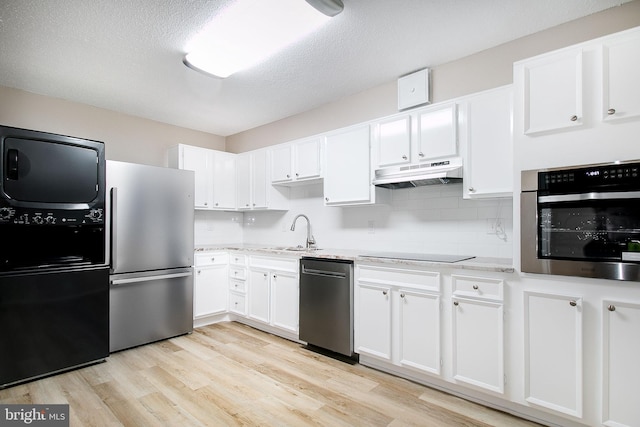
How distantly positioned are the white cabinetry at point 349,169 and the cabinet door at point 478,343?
130cm

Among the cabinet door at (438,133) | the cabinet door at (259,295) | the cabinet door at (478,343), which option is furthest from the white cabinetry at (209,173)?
the cabinet door at (478,343)

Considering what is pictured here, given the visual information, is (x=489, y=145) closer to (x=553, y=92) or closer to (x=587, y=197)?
(x=553, y=92)

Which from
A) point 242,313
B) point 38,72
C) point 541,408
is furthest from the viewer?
point 242,313

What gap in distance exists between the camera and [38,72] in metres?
2.98

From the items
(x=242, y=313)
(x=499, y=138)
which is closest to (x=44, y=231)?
(x=242, y=313)

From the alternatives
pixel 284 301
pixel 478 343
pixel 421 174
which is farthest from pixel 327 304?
pixel 421 174

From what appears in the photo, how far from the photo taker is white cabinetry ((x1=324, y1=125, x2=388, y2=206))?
3150 mm

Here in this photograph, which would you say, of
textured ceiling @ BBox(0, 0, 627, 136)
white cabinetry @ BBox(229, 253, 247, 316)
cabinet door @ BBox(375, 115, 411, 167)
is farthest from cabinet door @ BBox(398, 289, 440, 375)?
white cabinetry @ BBox(229, 253, 247, 316)

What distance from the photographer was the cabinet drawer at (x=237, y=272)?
3.95 meters

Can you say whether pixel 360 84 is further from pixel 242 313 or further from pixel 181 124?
pixel 242 313

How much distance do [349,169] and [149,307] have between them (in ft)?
8.00

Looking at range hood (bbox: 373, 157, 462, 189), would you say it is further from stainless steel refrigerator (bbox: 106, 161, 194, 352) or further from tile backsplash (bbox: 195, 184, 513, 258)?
stainless steel refrigerator (bbox: 106, 161, 194, 352)

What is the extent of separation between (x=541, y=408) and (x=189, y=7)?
10.7 ft

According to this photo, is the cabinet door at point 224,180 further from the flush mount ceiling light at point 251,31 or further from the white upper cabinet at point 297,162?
the flush mount ceiling light at point 251,31
